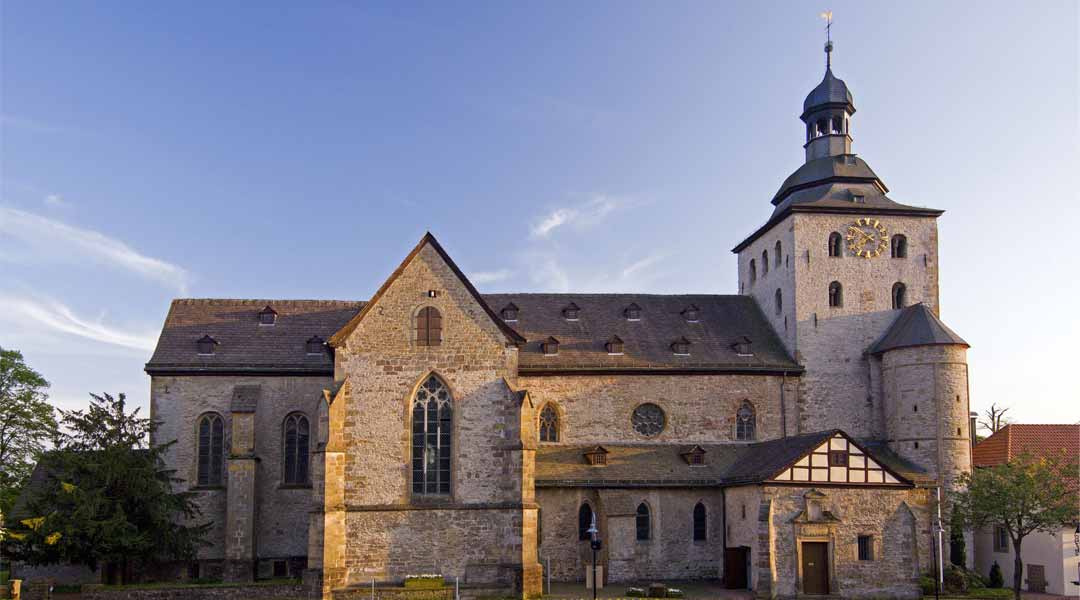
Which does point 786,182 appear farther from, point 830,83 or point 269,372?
point 269,372

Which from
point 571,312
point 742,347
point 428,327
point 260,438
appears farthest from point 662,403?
point 260,438

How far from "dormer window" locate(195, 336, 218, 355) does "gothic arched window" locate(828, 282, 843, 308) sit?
1047 inches

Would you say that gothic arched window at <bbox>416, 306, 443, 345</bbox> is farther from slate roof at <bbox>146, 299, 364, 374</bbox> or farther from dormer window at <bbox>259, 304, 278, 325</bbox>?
dormer window at <bbox>259, 304, 278, 325</bbox>

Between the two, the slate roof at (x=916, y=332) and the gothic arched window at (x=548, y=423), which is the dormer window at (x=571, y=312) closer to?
the gothic arched window at (x=548, y=423)

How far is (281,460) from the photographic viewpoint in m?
39.5

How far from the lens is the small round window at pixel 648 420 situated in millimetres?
40969

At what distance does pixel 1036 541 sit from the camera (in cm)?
3875

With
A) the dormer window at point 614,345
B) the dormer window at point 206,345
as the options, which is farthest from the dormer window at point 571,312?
the dormer window at point 206,345

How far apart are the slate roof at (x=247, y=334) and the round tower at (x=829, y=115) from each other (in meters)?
23.0

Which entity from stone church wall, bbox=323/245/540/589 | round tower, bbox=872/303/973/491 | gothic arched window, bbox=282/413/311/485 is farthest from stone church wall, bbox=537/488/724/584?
gothic arched window, bbox=282/413/311/485

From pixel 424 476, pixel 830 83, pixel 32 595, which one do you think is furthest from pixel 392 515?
pixel 830 83

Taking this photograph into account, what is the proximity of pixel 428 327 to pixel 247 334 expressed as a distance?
Result: 10365 millimetres

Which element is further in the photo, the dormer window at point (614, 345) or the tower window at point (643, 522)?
the dormer window at point (614, 345)

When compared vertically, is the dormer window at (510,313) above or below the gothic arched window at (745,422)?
above
